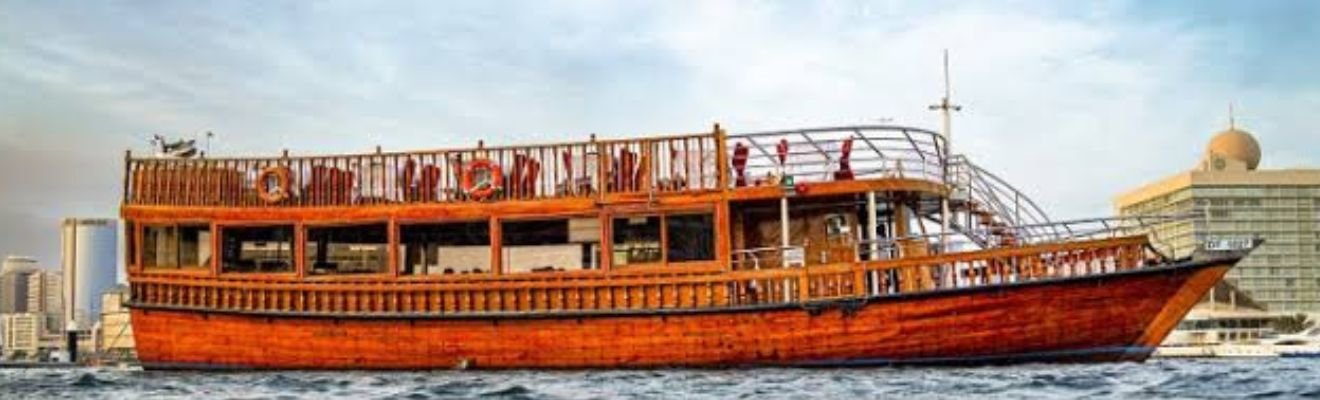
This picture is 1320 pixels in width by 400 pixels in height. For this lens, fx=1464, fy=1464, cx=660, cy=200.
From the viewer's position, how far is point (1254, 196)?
98312mm

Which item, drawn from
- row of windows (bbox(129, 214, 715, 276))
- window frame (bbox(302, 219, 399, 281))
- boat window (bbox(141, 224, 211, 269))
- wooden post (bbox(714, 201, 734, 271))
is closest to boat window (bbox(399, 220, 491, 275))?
row of windows (bbox(129, 214, 715, 276))

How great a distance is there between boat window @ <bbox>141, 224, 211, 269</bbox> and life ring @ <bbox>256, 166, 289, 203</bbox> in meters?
1.33

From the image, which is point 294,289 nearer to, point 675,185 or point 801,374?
point 675,185

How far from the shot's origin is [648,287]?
2180 cm

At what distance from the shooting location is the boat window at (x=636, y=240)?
22734mm

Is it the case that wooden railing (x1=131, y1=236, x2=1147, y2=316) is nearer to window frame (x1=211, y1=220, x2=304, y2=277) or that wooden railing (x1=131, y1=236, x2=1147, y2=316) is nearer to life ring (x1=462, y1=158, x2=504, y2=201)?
window frame (x1=211, y1=220, x2=304, y2=277)

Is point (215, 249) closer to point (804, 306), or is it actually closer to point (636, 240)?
point (636, 240)

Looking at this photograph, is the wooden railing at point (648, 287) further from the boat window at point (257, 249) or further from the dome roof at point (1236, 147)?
the dome roof at point (1236, 147)

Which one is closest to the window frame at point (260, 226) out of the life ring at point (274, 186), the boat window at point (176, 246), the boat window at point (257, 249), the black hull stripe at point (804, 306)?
the boat window at point (257, 249)

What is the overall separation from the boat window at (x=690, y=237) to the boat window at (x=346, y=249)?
5026 mm

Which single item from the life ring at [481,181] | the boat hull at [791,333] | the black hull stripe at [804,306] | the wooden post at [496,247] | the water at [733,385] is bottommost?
the water at [733,385]

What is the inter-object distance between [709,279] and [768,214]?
216 centimetres

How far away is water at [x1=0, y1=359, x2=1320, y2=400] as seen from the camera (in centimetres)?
1458

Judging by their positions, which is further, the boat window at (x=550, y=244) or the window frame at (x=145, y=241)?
the window frame at (x=145, y=241)
